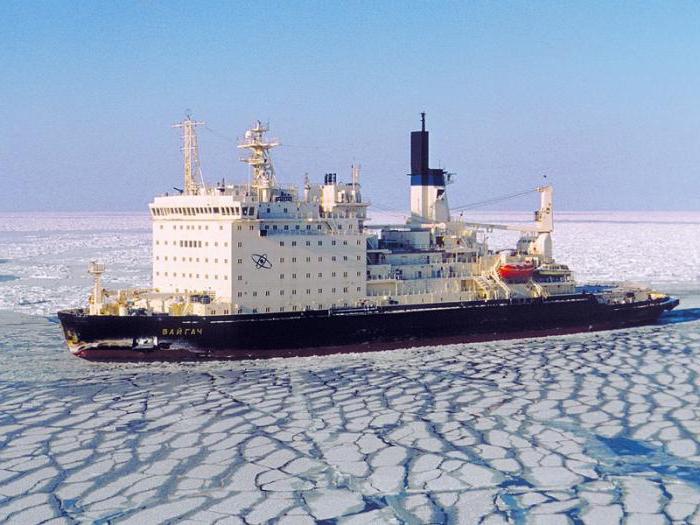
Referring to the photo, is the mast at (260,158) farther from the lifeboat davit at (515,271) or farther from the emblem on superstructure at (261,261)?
the lifeboat davit at (515,271)

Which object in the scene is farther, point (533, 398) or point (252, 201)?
point (252, 201)

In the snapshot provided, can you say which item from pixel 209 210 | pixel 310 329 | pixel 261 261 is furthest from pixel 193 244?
pixel 310 329

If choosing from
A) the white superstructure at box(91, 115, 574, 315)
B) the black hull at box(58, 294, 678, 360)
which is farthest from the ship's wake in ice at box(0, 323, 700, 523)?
the white superstructure at box(91, 115, 574, 315)

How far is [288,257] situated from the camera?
17688 millimetres

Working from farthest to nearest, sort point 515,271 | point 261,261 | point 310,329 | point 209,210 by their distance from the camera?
1. point 515,271
2. point 209,210
3. point 310,329
4. point 261,261

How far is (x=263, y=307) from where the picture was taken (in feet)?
56.7

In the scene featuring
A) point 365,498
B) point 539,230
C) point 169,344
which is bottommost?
point 365,498

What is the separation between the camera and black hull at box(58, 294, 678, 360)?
1634 centimetres

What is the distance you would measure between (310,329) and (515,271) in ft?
22.5

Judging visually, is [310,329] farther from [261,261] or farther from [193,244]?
[193,244]

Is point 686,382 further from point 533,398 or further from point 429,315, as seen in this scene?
point 429,315

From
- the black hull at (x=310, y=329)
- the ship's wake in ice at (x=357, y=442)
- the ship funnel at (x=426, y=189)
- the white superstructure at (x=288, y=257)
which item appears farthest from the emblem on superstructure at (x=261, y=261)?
the ship funnel at (x=426, y=189)

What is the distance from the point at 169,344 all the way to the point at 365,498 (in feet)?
29.0

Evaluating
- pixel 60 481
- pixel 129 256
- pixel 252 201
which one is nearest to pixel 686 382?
pixel 252 201
